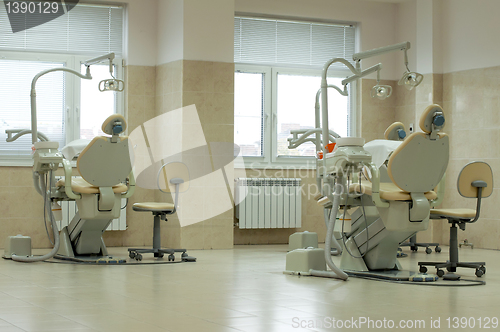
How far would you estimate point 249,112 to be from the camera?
28.2ft

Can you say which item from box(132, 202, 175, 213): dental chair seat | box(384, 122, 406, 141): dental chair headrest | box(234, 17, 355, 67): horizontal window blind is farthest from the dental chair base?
box(234, 17, 355, 67): horizontal window blind

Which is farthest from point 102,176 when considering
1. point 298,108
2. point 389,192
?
point 298,108

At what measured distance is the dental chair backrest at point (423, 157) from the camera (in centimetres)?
453

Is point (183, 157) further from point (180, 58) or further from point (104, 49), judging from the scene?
point (104, 49)

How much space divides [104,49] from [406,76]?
435cm

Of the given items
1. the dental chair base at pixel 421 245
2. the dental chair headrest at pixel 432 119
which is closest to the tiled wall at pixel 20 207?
the dental chair base at pixel 421 245

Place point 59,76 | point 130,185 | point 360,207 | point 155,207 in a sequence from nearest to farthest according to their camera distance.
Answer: point 360,207 < point 130,185 < point 155,207 < point 59,76

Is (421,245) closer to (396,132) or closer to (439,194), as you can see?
(396,132)

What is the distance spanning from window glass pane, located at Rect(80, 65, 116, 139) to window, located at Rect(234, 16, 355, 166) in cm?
171

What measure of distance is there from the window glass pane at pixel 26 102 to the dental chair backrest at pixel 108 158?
7.74 ft

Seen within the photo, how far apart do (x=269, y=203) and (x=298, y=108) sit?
150cm

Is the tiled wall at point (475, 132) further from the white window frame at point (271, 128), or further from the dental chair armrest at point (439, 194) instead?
the dental chair armrest at point (439, 194)

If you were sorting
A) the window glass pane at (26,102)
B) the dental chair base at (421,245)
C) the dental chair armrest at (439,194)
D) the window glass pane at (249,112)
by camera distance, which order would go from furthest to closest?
the window glass pane at (249,112), the window glass pane at (26,102), the dental chair base at (421,245), the dental chair armrest at (439,194)

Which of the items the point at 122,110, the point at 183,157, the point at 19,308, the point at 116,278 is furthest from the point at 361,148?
the point at 122,110
